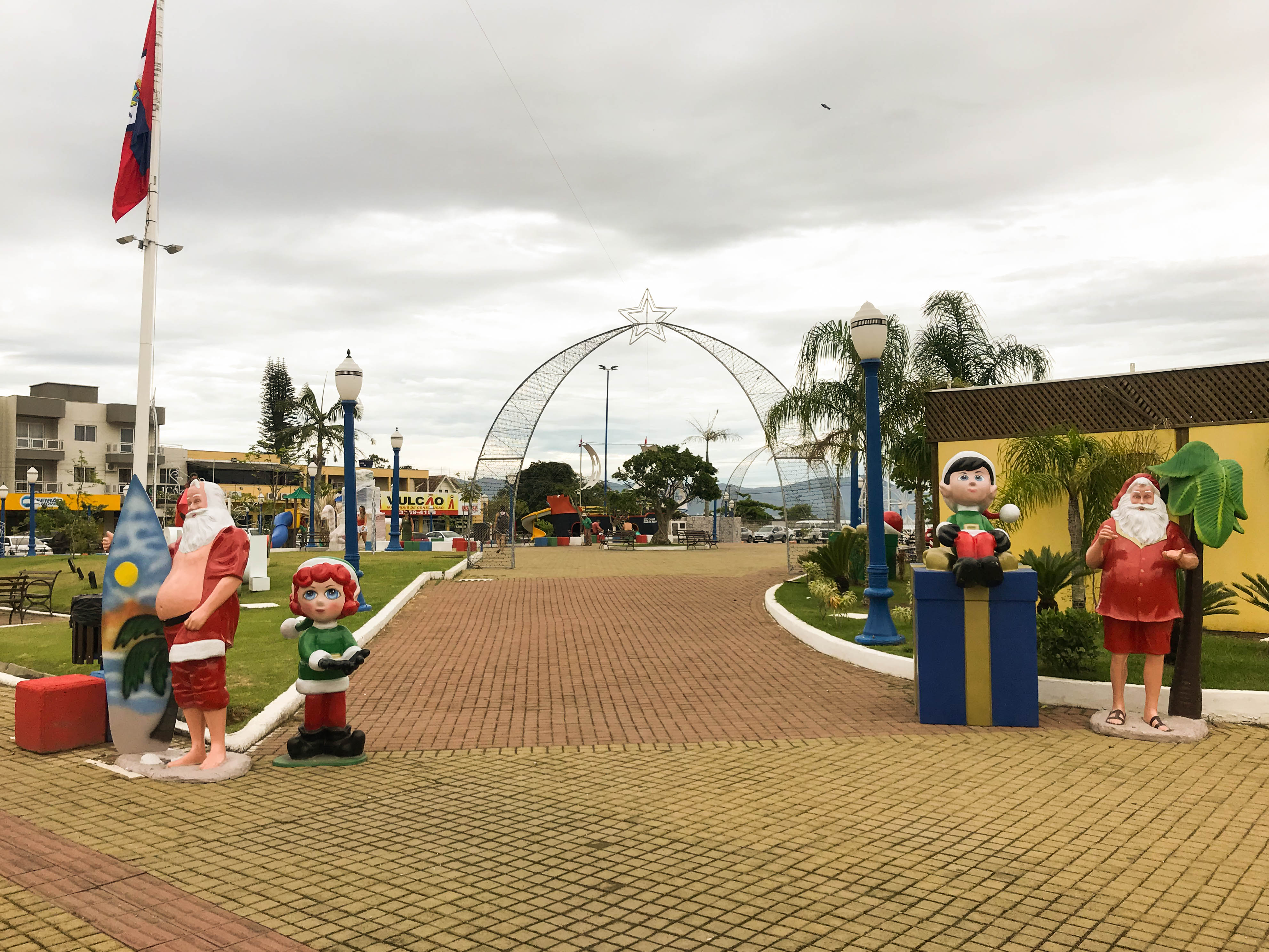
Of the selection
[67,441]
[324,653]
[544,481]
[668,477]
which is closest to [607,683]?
[324,653]

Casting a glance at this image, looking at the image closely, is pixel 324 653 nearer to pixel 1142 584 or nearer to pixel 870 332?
pixel 1142 584

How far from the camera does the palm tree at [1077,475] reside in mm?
11430

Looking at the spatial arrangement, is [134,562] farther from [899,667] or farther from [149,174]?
[899,667]

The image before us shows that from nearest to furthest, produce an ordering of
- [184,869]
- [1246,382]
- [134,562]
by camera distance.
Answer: [184,869] → [134,562] → [1246,382]

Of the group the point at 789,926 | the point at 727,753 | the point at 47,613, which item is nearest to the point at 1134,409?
the point at 727,753

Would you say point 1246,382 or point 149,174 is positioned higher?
point 149,174

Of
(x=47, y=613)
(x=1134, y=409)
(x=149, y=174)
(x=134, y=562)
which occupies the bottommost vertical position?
(x=47, y=613)

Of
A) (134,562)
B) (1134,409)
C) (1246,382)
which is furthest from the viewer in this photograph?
(1134,409)

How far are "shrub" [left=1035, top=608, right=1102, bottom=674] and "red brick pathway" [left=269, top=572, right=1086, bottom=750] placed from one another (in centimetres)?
72

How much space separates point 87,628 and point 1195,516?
972 centimetres

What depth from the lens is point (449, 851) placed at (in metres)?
4.84

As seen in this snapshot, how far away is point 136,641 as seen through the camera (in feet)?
21.9

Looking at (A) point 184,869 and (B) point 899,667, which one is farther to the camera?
(B) point 899,667

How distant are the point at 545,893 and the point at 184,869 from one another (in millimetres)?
1824
